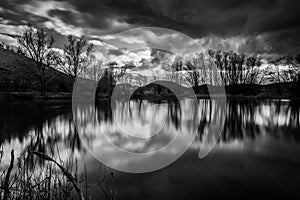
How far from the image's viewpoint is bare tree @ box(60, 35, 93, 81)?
1264 inches

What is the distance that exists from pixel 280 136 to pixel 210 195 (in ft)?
17.0

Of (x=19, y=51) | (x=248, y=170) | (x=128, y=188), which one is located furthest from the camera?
(x=19, y=51)

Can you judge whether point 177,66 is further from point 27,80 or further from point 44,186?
point 44,186

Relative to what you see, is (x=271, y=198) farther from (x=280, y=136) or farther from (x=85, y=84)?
(x=85, y=84)

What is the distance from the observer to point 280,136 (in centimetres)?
646

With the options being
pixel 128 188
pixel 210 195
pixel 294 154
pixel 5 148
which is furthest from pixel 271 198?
pixel 5 148

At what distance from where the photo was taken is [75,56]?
32.6 m

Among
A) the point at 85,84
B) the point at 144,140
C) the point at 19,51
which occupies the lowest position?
the point at 144,140

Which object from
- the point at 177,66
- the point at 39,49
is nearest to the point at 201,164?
the point at 39,49

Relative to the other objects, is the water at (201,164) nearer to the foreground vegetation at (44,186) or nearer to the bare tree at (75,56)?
the foreground vegetation at (44,186)

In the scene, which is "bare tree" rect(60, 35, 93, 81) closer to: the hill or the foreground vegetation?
the hill

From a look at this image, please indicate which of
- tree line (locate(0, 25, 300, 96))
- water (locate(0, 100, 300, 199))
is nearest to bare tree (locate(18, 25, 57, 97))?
tree line (locate(0, 25, 300, 96))

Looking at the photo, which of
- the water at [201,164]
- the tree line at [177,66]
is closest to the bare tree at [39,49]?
the tree line at [177,66]

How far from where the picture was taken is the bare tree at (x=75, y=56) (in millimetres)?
32116
